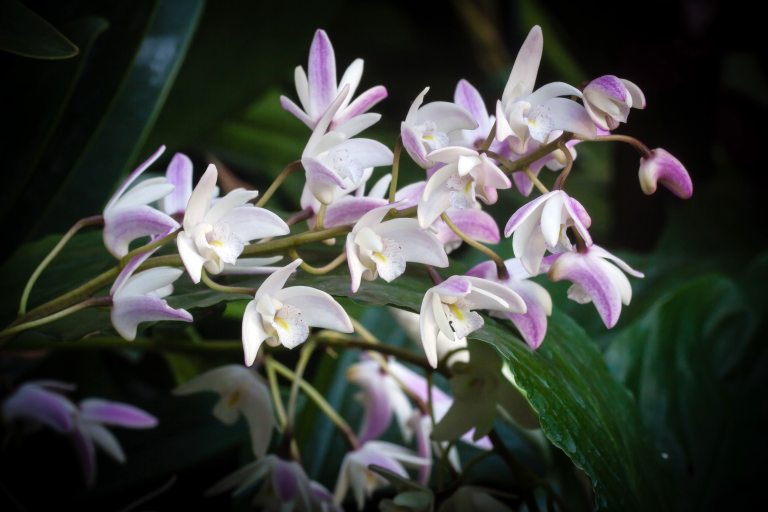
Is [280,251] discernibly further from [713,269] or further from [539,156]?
[713,269]

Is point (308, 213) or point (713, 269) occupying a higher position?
point (308, 213)

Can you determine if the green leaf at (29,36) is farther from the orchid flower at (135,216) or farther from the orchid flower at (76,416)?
the orchid flower at (76,416)

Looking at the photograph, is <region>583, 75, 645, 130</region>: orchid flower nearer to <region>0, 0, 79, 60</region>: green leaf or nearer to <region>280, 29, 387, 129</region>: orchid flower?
<region>280, 29, 387, 129</region>: orchid flower

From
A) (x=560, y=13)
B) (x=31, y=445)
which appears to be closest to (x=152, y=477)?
(x=31, y=445)

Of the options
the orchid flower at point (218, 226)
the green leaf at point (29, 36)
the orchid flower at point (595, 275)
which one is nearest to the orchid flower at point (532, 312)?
the orchid flower at point (595, 275)

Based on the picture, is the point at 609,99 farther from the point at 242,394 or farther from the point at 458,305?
the point at 242,394
